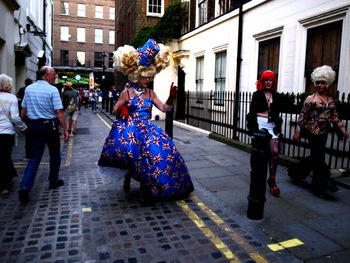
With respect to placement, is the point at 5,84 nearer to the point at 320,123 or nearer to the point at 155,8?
the point at 320,123

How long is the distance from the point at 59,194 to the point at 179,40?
13.5 meters

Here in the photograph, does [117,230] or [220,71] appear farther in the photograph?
[220,71]

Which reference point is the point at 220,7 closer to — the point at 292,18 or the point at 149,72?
the point at 292,18

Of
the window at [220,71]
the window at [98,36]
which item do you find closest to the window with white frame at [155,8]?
the window at [220,71]

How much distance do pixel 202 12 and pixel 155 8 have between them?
21.7ft

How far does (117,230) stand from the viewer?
11.0 ft

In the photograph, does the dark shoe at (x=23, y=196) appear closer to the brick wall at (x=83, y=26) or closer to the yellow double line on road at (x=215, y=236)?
the yellow double line on road at (x=215, y=236)

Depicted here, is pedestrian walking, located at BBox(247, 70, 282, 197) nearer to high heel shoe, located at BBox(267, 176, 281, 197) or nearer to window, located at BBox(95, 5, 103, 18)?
high heel shoe, located at BBox(267, 176, 281, 197)

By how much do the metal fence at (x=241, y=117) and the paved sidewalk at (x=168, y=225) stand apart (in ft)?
4.78

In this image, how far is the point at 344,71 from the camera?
265 inches

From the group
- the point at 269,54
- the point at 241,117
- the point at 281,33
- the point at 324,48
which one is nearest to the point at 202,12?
the point at 269,54

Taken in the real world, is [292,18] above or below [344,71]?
above

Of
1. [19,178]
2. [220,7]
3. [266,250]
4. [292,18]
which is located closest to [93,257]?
[266,250]

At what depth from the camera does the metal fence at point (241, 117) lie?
6.23 meters
